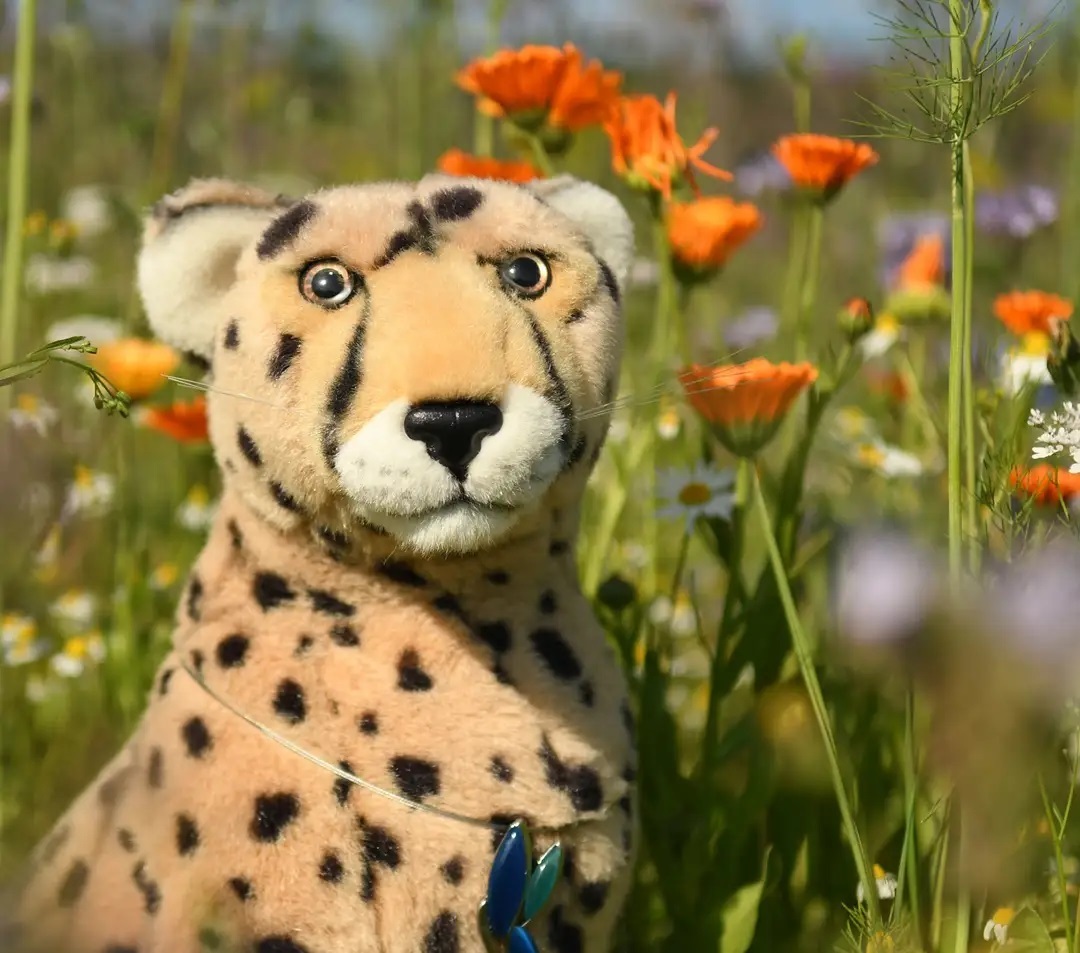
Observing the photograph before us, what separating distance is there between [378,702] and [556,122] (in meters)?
0.57

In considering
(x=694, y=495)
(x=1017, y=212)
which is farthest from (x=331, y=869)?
(x=1017, y=212)

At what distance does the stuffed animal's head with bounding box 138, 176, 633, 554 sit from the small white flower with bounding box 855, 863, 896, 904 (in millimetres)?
388

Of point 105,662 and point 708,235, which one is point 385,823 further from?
point 105,662

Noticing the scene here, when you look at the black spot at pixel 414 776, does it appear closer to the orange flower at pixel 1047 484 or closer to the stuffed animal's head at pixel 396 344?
the stuffed animal's head at pixel 396 344

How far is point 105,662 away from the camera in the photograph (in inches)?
57.7

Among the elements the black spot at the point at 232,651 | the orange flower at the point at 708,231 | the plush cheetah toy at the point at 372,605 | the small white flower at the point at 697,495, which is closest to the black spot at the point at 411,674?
the plush cheetah toy at the point at 372,605

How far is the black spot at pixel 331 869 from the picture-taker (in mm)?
816

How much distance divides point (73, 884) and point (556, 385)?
0.47m

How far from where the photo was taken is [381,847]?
83 centimetres

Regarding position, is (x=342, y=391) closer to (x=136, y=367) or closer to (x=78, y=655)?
(x=136, y=367)

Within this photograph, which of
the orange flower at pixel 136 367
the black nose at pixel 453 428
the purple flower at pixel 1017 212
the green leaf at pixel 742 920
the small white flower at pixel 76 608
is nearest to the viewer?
the black nose at pixel 453 428

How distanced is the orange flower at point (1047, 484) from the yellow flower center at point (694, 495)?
0.30 meters

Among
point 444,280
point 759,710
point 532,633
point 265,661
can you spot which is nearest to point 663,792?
point 759,710

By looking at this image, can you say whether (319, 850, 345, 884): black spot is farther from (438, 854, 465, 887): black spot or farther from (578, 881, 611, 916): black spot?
(578, 881, 611, 916): black spot
